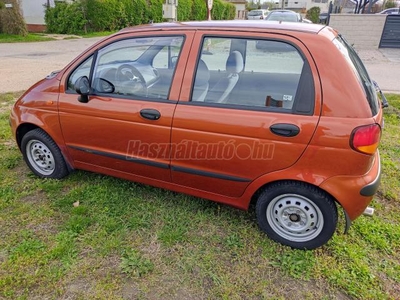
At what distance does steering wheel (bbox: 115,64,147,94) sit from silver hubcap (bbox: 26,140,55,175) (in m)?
1.17

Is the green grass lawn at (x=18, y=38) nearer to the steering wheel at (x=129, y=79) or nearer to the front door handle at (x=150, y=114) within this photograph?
the steering wheel at (x=129, y=79)

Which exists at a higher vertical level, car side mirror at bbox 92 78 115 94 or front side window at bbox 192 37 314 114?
front side window at bbox 192 37 314 114

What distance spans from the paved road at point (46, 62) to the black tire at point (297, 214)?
20.0 feet

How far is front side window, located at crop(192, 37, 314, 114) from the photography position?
2139 mm

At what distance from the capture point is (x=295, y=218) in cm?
240

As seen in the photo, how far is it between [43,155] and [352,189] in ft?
Result: 9.86

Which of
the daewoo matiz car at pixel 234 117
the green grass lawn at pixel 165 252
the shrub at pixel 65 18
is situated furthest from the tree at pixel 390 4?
the daewoo matiz car at pixel 234 117

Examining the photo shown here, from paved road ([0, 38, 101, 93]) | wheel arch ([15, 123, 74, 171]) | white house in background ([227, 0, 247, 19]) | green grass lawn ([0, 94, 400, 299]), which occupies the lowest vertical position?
green grass lawn ([0, 94, 400, 299])

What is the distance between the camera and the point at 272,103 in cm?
221

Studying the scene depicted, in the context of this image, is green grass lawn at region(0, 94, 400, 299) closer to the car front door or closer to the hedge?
the car front door

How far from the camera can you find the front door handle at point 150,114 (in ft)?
8.17

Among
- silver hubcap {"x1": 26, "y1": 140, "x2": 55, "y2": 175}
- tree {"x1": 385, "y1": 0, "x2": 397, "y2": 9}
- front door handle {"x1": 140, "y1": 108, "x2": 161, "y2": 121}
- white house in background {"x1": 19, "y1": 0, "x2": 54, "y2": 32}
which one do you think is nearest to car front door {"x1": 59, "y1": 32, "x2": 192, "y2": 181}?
front door handle {"x1": 140, "y1": 108, "x2": 161, "y2": 121}

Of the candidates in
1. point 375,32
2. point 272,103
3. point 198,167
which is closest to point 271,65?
point 272,103

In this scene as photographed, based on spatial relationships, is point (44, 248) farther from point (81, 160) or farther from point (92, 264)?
point (81, 160)
